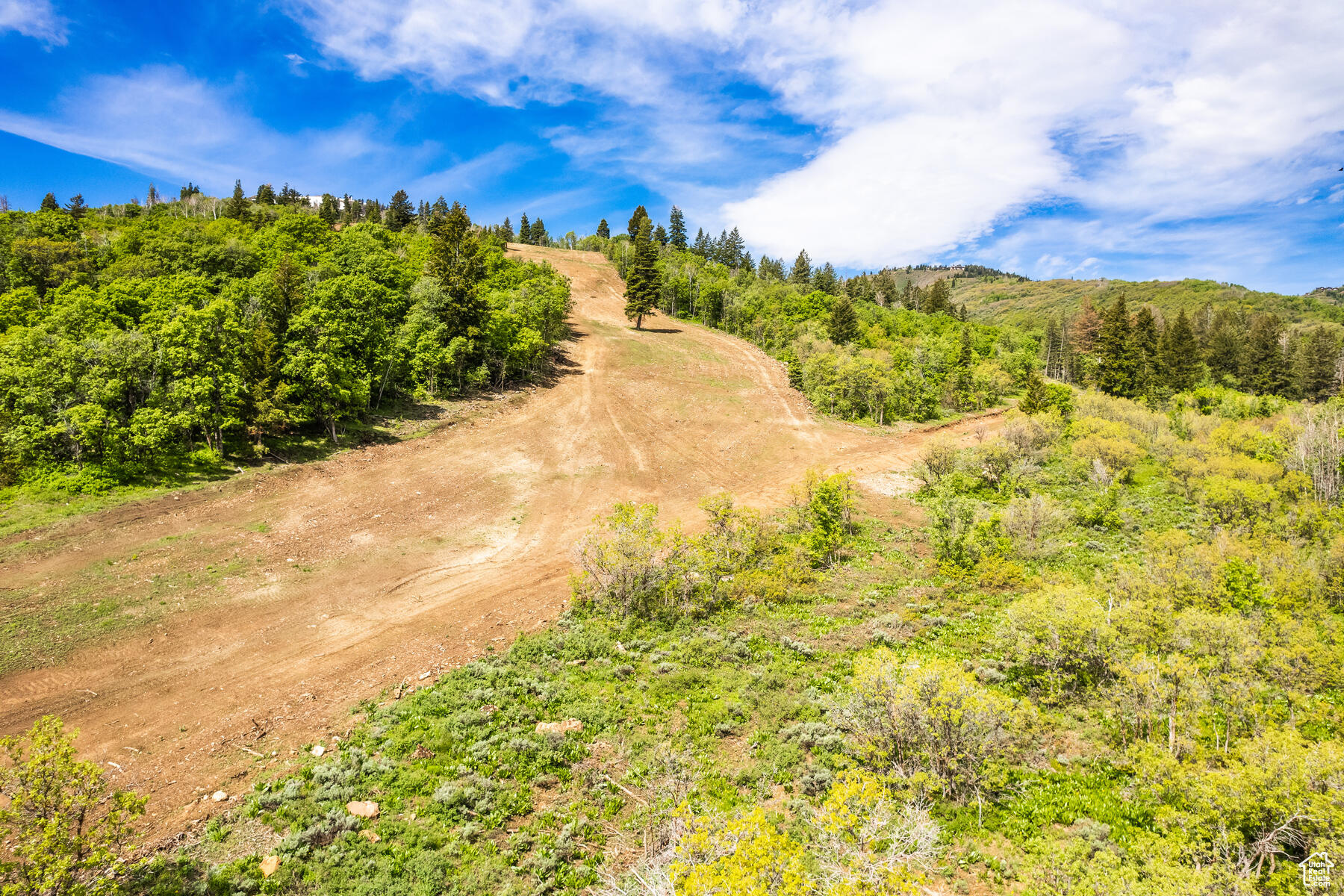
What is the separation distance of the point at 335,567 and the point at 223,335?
1535 cm

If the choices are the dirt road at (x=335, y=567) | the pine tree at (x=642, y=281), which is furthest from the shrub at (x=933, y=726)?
the pine tree at (x=642, y=281)

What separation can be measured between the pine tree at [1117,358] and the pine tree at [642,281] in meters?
58.3

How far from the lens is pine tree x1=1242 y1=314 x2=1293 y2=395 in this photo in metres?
71.0

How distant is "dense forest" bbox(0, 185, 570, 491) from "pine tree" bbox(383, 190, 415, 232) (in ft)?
122

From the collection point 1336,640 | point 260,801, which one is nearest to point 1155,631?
point 1336,640

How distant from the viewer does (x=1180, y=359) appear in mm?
69188

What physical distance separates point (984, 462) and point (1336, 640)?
2053 centimetres

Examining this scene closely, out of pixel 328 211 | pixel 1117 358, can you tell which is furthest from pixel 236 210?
pixel 1117 358

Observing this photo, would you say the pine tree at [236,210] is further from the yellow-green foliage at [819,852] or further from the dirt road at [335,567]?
the yellow-green foliage at [819,852]

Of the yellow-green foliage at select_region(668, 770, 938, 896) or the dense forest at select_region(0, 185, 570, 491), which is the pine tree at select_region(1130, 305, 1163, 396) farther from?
the yellow-green foliage at select_region(668, 770, 938, 896)

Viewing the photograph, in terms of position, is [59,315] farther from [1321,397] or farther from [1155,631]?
[1321,397]

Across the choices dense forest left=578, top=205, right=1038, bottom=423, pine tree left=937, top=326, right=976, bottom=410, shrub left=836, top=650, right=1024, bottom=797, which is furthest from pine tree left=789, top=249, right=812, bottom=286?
shrub left=836, top=650, right=1024, bottom=797

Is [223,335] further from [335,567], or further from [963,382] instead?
[963,382]

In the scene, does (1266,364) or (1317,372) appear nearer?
(1317,372)
